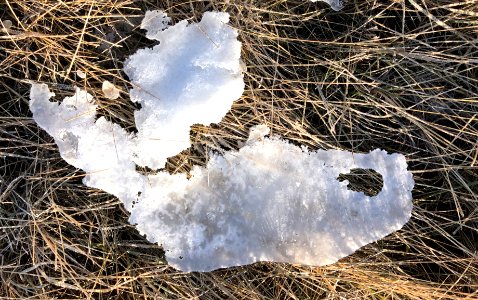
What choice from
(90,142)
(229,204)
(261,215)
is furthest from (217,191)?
(90,142)

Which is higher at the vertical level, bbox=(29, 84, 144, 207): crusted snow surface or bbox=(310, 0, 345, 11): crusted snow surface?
bbox=(310, 0, 345, 11): crusted snow surface

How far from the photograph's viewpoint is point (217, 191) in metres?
1.65

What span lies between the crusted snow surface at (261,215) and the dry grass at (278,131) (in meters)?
0.08

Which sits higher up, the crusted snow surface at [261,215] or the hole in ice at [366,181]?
the hole in ice at [366,181]

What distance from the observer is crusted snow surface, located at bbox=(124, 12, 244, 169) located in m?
→ 1.60

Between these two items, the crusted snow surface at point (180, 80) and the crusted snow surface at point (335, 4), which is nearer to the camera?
the crusted snow surface at point (180, 80)

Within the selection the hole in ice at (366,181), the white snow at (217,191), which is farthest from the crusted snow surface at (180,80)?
the hole in ice at (366,181)

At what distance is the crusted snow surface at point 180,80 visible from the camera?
1604 millimetres

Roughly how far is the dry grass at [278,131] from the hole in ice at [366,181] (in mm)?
100

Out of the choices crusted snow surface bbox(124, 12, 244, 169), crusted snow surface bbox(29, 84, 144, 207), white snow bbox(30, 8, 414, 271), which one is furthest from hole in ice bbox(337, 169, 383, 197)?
crusted snow surface bbox(29, 84, 144, 207)

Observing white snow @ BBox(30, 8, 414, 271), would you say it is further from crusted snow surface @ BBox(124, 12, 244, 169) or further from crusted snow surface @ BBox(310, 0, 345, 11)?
crusted snow surface @ BBox(310, 0, 345, 11)

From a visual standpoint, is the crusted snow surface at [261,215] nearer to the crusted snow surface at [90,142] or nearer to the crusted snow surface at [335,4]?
the crusted snow surface at [90,142]

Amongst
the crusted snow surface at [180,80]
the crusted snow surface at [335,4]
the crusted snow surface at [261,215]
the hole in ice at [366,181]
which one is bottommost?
the crusted snow surface at [261,215]

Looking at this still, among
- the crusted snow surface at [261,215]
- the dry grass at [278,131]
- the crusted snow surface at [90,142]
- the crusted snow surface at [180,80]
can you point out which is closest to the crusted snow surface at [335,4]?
the dry grass at [278,131]
